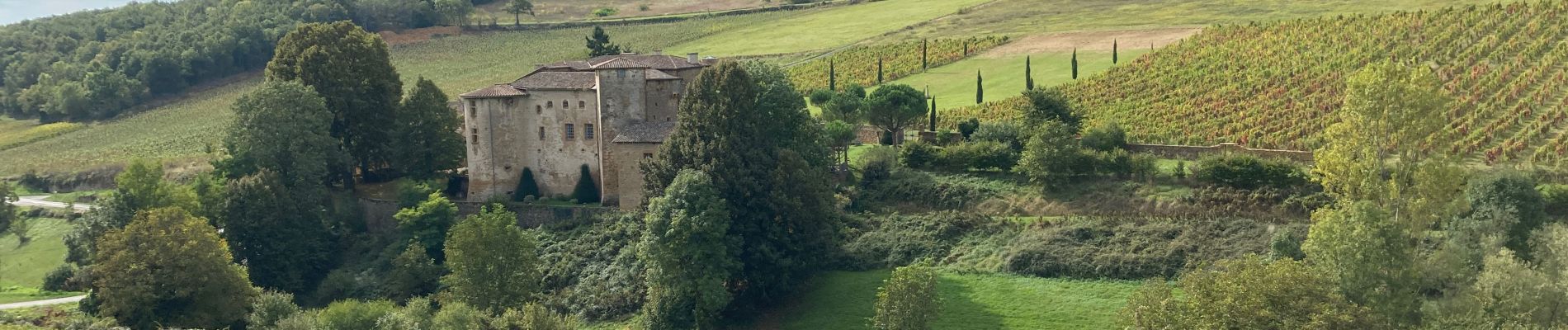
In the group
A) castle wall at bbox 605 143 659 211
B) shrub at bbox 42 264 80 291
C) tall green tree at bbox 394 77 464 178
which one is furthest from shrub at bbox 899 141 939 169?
shrub at bbox 42 264 80 291

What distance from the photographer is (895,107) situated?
65875mm

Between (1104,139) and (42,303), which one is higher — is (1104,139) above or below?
above

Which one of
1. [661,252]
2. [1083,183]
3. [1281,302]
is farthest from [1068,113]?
[1281,302]

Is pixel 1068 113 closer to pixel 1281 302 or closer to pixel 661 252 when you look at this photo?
pixel 661 252

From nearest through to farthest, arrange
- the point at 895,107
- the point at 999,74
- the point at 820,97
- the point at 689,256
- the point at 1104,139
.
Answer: the point at 689,256
the point at 1104,139
the point at 895,107
the point at 820,97
the point at 999,74

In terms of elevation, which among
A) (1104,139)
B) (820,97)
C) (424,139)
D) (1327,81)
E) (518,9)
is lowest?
(424,139)

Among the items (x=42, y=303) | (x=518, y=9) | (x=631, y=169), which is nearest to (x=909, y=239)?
(x=631, y=169)

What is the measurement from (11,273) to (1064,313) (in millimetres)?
50073

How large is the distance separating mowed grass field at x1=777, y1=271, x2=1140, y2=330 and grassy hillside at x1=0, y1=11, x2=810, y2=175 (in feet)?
143

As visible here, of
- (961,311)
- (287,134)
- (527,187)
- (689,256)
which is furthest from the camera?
(287,134)

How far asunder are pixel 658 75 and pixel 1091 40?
38.9 metres

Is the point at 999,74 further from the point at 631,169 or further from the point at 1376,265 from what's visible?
the point at 1376,265

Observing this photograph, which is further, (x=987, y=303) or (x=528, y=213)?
(x=528, y=213)

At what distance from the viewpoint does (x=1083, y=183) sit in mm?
56375
